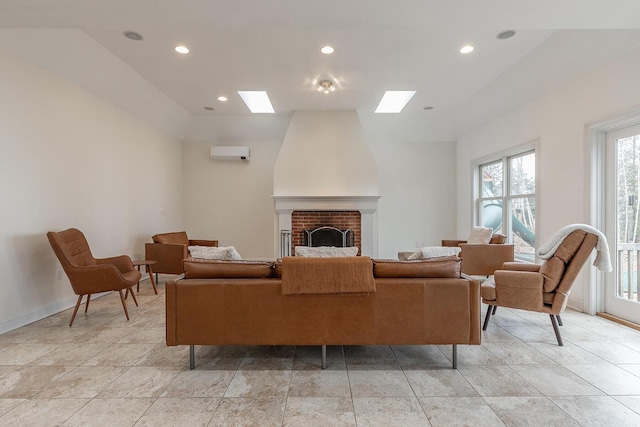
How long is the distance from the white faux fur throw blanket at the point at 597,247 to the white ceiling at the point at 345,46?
5.13ft

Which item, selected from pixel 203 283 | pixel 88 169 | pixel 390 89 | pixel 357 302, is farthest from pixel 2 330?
pixel 390 89

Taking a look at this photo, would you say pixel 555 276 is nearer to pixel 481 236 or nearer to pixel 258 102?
pixel 481 236

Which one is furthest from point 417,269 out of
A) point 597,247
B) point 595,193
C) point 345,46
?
point 595,193

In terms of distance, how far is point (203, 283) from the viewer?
212 centimetres

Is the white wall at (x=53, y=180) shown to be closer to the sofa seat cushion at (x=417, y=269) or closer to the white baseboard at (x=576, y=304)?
the sofa seat cushion at (x=417, y=269)

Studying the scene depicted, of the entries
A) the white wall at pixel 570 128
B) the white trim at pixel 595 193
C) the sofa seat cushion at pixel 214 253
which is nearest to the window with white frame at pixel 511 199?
the white wall at pixel 570 128

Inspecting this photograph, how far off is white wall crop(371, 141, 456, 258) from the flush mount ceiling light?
2357 millimetres

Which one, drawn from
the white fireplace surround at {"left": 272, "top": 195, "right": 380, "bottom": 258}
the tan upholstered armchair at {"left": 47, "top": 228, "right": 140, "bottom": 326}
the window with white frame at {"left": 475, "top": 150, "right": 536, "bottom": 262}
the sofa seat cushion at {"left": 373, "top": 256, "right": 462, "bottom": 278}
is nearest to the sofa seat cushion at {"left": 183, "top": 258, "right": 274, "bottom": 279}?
the sofa seat cushion at {"left": 373, "top": 256, "right": 462, "bottom": 278}

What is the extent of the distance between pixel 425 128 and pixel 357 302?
4.93 m

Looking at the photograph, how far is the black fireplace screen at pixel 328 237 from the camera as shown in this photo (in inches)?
223

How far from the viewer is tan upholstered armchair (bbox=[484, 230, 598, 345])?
2545 mm

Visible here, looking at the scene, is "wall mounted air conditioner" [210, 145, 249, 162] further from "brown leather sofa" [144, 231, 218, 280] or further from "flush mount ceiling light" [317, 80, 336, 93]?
"flush mount ceiling light" [317, 80, 336, 93]

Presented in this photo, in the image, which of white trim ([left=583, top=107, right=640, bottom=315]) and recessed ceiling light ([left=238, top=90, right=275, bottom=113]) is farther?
recessed ceiling light ([left=238, top=90, right=275, bottom=113])

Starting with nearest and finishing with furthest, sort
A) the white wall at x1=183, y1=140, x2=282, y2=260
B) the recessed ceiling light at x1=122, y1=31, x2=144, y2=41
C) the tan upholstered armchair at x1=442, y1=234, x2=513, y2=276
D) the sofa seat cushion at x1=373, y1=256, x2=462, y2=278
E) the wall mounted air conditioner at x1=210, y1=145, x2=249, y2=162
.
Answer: the sofa seat cushion at x1=373, y1=256, x2=462, y2=278
the recessed ceiling light at x1=122, y1=31, x2=144, y2=41
the tan upholstered armchair at x1=442, y1=234, x2=513, y2=276
the wall mounted air conditioner at x1=210, y1=145, x2=249, y2=162
the white wall at x1=183, y1=140, x2=282, y2=260
